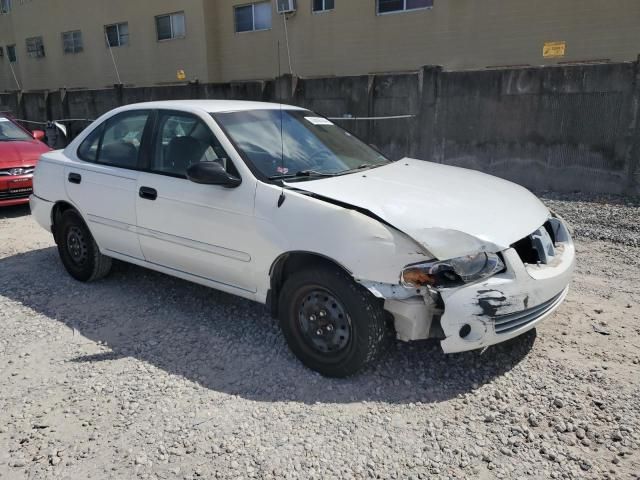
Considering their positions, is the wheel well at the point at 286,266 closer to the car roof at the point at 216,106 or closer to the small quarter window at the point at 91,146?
the car roof at the point at 216,106

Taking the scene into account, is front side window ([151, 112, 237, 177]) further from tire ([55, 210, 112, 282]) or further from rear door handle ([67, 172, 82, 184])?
tire ([55, 210, 112, 282])

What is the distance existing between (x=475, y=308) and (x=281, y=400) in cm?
126

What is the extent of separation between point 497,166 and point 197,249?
21.7 ft

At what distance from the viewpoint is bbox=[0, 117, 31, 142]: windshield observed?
8.84 metres

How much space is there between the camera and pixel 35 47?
26.6 metres

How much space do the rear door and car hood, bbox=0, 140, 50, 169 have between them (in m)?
3.69

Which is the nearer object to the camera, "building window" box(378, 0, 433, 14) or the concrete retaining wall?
the concrete retaining wall

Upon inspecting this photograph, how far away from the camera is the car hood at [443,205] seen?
2.98 m

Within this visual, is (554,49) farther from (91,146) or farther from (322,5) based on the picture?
(91,146)

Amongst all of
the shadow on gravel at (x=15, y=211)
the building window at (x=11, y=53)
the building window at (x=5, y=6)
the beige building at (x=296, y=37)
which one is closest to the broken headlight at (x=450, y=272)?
the shadow on gravel at (x=15, y=211)

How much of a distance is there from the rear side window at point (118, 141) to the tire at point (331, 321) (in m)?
1.96

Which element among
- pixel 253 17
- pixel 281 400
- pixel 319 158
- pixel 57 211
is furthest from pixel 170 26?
pixel 281 400

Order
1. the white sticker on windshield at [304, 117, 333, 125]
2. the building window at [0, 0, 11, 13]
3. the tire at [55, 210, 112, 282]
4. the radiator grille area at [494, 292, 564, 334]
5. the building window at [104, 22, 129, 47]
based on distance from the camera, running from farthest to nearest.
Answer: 1. the building window at [0, 0, 11, 13]
2. the building window at [104, 22, 129, 47]
3. the tire at [55, 210, 112, 282]
4. the white sticker on windshield at [304, 117, 333, 125]
5. the radiator grille area at [494, 292, 564, 334]

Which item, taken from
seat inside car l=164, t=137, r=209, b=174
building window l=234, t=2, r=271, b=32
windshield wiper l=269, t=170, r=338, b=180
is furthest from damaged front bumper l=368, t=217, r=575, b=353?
building window l=234, t=2, r=271, b=32
